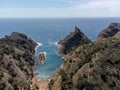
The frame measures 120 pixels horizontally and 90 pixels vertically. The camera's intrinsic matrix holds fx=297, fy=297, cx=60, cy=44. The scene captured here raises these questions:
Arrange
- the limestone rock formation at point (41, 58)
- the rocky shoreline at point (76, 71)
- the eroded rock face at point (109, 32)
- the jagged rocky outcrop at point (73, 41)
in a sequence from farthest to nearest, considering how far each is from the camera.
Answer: the eroded rock face at point (109, 32), the jagged rocky outcrop at point (73, 41), the limestone rock formation at point (41, 58), the rocky shoreline at point (76, 71)

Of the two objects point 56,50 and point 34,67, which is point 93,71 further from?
point 56,50

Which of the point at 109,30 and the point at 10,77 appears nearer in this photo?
A: the point at 10,77

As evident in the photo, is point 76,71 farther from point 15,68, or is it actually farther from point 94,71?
point 15,68

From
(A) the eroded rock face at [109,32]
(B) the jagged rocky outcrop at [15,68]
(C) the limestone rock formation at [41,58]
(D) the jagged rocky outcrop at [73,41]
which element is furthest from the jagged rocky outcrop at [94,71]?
(A) the eroded rock face at [109,32]

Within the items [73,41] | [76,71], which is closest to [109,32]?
[73,41]

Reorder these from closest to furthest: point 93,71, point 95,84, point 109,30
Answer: point 95,84 → point 93,71 → point 109,30

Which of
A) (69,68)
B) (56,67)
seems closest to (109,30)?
(56,67)

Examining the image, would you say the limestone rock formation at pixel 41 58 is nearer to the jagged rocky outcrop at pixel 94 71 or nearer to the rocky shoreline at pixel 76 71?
the rocky shoreline at pixel 76 71

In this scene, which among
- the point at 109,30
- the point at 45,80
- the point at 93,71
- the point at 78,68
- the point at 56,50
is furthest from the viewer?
the point at 109,30
